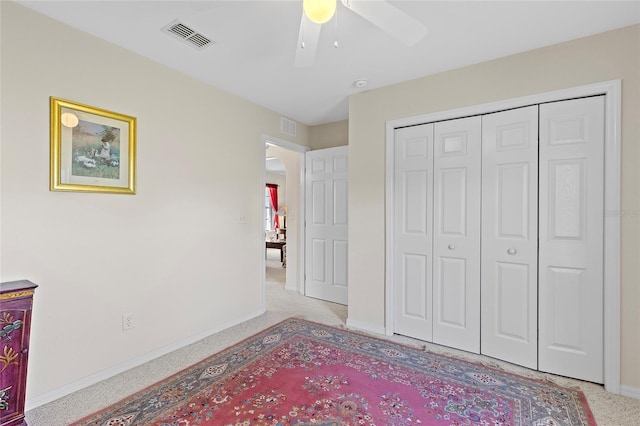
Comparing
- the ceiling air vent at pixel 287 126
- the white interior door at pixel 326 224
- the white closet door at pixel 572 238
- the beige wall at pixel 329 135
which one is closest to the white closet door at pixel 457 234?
the white closet door at pixel 572 238

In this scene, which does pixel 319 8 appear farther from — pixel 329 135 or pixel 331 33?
pixel 329 135

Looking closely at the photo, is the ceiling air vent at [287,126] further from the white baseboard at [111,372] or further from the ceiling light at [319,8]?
the ceiling light at [319,8]

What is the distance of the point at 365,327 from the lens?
3143 mm

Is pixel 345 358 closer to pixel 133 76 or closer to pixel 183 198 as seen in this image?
pixel 183 198

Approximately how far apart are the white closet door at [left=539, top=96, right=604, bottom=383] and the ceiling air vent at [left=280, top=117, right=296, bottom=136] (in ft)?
8.94

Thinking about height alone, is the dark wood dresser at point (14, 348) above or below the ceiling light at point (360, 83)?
below

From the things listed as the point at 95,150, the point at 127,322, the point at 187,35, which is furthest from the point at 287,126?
the point at 127,322

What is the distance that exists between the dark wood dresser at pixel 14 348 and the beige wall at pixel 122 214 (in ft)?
0.97

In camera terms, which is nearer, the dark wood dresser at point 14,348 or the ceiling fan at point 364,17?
the ceiling fan at point 364,17

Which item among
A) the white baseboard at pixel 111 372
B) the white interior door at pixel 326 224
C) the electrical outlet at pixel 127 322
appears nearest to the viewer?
the white baseboard at pixel 111 372

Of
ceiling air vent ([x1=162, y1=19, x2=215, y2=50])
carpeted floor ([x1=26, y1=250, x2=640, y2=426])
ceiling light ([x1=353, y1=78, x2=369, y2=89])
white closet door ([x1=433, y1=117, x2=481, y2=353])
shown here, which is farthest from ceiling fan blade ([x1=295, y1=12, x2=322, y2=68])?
carpeted floor ([x1=26, y1=250, x2=640, y2=426])

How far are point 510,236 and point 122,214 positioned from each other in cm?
309

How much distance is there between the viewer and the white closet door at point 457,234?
2.60m

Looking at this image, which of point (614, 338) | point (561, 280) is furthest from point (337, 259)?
point (614, 338)
